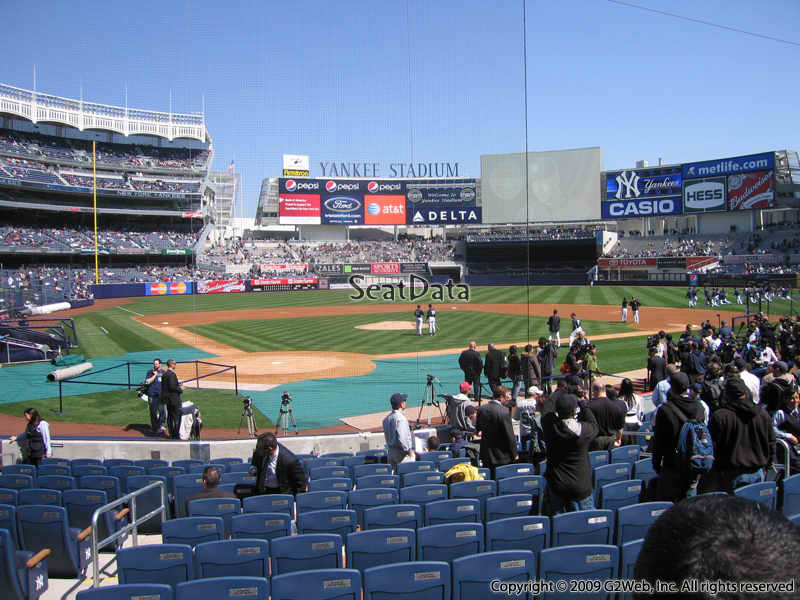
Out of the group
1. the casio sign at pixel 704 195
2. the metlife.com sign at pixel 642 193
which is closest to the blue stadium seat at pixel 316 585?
the metlife.com sign at pixel 642 193

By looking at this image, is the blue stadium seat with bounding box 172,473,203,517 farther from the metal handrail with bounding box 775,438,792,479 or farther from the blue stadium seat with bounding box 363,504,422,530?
the metal handrail with bounding box 775,438,792,479

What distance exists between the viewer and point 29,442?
31.1 feet

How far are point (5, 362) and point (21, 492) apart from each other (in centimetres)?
1905

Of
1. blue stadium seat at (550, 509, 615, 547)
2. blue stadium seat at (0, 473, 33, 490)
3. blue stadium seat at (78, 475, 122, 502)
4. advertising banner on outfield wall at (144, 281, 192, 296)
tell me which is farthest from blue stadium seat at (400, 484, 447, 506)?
advertising banner on outfield wall at (144, 281, 192, 296)

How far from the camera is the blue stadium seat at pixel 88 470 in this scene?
8.21 meters

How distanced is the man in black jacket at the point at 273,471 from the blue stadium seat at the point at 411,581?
3.28 m

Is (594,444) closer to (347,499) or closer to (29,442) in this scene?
(347,499)

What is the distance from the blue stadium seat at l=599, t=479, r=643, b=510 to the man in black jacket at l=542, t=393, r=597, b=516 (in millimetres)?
486

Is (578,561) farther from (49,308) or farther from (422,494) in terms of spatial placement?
(49,308)

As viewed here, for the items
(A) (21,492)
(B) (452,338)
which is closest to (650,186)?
(B) (452,338)

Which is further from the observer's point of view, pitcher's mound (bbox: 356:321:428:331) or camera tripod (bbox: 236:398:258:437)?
pitcher's mound (bbox: 356:321:428:331)

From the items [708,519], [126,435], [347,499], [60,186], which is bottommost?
[126,435]

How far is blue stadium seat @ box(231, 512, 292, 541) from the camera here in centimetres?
519

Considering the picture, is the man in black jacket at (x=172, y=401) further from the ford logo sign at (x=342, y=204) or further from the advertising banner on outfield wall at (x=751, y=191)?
the advertising banner on outfield wall at (x=751, y=191)
